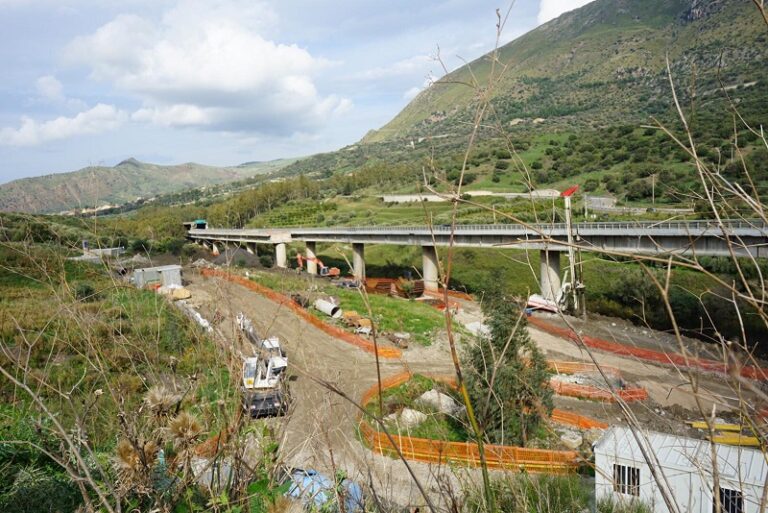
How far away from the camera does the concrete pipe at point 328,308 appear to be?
2730 cm

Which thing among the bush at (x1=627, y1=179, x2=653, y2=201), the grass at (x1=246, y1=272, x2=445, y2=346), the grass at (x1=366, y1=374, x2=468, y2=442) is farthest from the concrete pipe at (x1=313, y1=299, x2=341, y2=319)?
the bush at (x1=627, y1=179, x2=653, y2=201)

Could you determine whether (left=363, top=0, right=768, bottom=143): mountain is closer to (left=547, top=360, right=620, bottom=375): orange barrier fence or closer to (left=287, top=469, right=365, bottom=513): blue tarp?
(left=547, top=360, right=620, bottom=375): orange barrier fence

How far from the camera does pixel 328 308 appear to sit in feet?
89.7

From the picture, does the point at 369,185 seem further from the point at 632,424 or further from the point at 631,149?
the point at 632,424

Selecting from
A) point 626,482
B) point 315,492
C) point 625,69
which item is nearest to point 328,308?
point 626,482

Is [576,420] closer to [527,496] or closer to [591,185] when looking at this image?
[527,496]

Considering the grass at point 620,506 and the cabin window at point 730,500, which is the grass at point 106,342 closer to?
the cabin window at point 730,500

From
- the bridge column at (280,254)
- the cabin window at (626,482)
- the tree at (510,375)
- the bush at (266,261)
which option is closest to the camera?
the cabin window at (626,482)

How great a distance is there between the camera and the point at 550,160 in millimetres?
68125

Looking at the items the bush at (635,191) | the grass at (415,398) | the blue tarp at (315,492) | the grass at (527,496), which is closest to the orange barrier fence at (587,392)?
the grass at (415,398)

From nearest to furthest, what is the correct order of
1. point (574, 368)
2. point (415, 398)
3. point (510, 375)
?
point (510, 375), point (415, 398), point (574, 368)

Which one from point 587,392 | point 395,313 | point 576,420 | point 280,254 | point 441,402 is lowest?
point 587,392

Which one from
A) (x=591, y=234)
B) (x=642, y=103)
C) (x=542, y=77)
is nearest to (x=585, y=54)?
(x=542, y=77)

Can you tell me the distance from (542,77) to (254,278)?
176 meters
